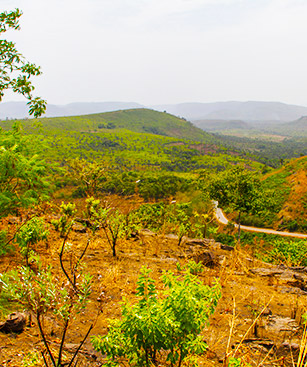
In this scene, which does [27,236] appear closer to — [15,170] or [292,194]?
[15,170]

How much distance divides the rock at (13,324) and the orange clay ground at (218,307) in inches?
3.7

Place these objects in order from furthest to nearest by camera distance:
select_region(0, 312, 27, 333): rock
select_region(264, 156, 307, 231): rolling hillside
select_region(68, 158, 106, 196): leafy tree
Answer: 1. select_region(264, 156, 307, 231): rolling hillside
2. select_region(68, 158, 106, 196): leafy tree
3. select_region(0, 312, 27, 333): rock

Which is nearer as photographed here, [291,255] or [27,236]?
[27,236]

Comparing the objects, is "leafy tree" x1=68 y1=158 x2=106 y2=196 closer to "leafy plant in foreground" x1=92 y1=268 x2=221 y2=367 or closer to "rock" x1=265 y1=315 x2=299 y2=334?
"rock" x1=265 y1=315 x2=299 y2=334

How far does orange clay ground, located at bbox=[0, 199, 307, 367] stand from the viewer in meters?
3.73

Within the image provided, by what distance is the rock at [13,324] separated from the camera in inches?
155

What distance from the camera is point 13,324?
3.97 meters

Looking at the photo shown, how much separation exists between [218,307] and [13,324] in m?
4.11

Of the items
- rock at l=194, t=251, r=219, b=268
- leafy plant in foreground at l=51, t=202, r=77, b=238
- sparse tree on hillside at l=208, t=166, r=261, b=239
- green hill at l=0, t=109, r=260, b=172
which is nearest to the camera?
leafy plant in foreground at l=51, t=202, r=77, b=238

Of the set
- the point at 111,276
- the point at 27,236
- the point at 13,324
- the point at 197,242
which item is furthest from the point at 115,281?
the point at 197,242

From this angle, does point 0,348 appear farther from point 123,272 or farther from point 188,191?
point 188,191

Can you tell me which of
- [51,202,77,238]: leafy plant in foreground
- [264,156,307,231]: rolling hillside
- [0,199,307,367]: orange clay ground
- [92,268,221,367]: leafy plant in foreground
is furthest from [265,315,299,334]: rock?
[264,156,307,231]: rolling hillside

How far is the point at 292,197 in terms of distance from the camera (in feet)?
128

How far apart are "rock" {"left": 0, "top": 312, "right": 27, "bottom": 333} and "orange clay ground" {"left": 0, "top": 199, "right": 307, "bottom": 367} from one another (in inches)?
3.7
